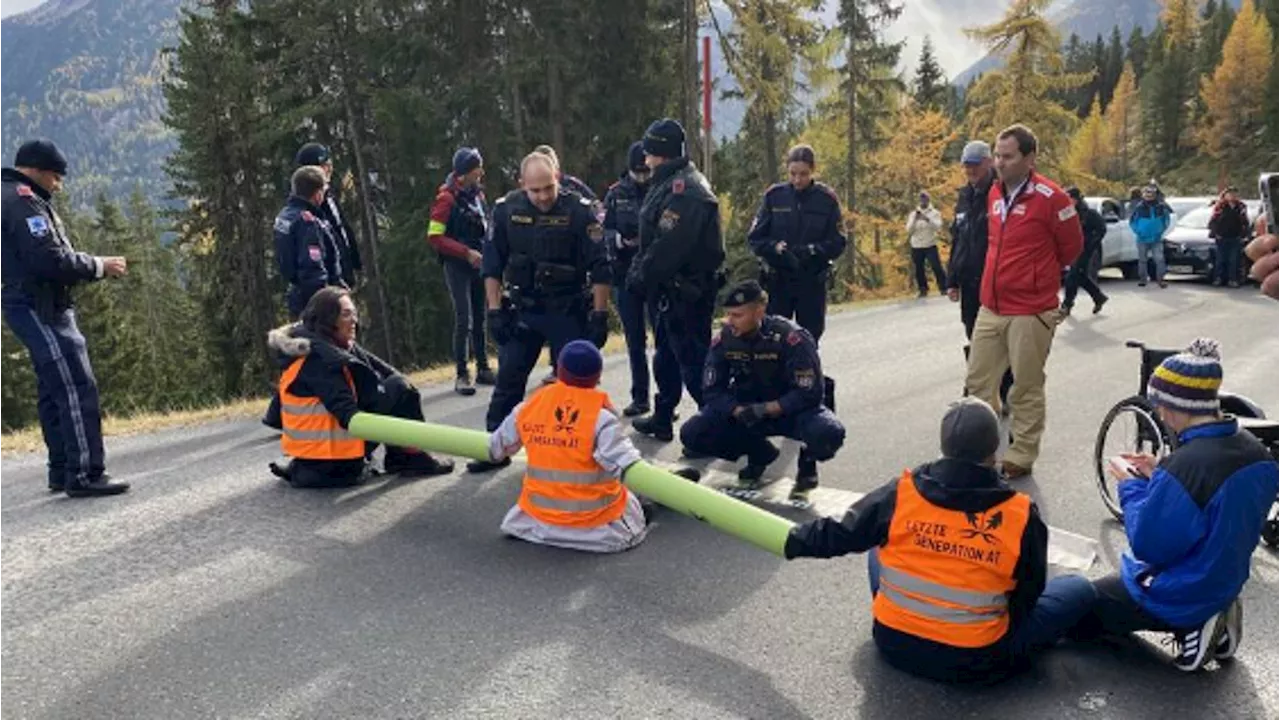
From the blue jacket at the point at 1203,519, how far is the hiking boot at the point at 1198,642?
40 mm

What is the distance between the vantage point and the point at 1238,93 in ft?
254

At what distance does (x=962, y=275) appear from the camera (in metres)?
8.05

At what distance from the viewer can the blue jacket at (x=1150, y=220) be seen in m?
18.0

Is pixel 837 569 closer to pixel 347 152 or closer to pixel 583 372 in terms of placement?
pixel 583 372

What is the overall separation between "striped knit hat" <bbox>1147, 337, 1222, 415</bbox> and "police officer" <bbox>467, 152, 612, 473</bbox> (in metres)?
3.95

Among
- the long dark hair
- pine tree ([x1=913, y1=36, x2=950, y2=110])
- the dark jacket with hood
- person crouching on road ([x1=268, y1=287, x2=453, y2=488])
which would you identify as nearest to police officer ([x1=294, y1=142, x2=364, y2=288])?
person crouching on road ([x1=268, y1=287, x2=453, y2=488])

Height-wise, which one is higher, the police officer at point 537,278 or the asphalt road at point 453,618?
the police officer at point 537,278

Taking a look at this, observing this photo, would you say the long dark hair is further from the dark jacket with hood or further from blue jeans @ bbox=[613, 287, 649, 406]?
the dark jacket with hood

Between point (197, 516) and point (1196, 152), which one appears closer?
point (197, 516)

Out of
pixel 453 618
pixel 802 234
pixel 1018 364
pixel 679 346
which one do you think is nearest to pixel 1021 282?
pixel 1018 364

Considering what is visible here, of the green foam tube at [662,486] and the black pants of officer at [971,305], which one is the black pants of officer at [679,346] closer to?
the green foam tube at [662,486]

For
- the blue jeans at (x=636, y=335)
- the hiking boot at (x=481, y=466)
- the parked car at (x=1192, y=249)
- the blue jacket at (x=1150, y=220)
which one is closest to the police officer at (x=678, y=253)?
the blue jeans at (x=636, y=335)

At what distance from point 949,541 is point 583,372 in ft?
7.59

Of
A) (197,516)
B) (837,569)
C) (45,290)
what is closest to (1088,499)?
(837,569)
